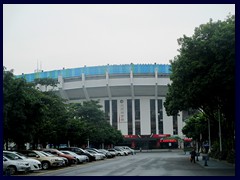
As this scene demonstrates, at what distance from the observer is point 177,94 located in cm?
3077

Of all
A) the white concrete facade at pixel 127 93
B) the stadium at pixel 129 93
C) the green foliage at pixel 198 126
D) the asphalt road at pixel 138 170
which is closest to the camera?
the asphalt road at pixel 138 170

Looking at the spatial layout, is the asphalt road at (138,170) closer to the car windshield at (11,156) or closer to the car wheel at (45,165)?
the car wheel at (45,165)

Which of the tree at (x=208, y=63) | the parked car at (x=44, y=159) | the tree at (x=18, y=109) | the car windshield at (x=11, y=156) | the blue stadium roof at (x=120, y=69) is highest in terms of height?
the blue stadium roof at (x=120, y=69)

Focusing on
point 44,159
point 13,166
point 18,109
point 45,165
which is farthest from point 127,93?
point 13,166

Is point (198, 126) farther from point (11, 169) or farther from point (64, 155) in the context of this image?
point (11, 169)

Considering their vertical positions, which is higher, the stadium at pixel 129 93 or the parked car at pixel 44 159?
the stadium at pixel 129 93

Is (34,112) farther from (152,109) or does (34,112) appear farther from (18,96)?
(152,109)

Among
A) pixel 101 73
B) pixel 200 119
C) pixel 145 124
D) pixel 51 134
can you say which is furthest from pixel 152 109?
pixel 51 134

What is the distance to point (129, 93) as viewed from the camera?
93.7 meters

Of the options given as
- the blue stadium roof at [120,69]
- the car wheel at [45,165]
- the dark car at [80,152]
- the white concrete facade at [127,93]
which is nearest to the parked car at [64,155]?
the car wheel at [45,165]

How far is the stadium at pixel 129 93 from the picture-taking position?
8869 centimetres

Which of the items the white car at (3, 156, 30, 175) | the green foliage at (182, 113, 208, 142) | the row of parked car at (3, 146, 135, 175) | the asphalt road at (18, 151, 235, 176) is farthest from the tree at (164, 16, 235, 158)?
the green foliage at (182, 113, 208, 142)

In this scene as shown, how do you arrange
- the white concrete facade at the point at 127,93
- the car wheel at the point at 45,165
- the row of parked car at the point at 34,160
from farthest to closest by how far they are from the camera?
the white concrete facade at the point at 127,93
the car wheel at the point at 45,165
the row of parked car at the point at 34,160
